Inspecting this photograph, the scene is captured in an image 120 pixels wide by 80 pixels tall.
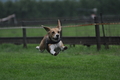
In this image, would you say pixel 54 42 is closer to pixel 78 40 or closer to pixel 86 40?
pixel 86 40

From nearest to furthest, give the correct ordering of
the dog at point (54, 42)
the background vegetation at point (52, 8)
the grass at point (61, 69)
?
the grass at point (61, 69)
the dog at point (54, 42)
the background vegetation at point (52, 8)

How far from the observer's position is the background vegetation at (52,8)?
170 ft

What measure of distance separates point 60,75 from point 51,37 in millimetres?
1835

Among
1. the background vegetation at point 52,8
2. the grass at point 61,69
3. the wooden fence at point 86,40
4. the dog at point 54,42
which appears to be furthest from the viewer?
the background vegetation at point 52,8

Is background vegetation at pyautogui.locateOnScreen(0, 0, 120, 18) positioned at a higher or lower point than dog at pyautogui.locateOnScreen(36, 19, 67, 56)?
higher

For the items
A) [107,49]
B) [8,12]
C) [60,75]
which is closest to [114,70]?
[60,75]

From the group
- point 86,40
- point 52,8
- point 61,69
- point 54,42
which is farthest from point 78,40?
point 52,8

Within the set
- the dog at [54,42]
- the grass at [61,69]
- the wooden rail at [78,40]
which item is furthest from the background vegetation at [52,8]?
the dog at [54,42]

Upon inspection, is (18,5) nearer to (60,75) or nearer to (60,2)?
(60,2)

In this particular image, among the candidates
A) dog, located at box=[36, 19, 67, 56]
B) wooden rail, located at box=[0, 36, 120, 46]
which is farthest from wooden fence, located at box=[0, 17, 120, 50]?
dog, located at box=[36, 19, 67, 56]

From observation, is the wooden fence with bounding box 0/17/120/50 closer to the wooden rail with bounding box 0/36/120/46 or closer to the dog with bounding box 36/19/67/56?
the wooden rail with bounding box 0/36/120/46

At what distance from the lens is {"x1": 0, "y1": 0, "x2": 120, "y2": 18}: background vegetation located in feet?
170

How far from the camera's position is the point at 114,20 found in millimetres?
14633

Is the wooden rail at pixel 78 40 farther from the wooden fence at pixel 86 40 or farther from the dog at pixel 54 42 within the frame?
the dog at pixel 54 42
